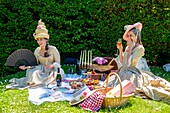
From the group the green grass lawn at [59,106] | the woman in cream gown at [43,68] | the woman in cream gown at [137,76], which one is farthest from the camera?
the woman in cream gown at [43,68]

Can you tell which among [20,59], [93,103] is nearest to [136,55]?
[93,103]

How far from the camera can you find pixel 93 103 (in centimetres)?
554

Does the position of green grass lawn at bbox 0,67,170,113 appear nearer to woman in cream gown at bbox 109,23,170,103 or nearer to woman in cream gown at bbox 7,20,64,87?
woman in cream gown at bbox 109,23,170,103

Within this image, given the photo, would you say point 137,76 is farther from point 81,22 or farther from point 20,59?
point 81,22

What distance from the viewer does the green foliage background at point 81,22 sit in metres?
9.29

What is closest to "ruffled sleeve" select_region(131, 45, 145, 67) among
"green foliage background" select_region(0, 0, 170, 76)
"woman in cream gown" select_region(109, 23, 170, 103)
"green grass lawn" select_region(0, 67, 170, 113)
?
"woman in cream gown" select_region(109, 23, 170, 103)

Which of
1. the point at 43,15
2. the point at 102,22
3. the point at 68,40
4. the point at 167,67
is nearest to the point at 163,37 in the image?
the point at 167,67

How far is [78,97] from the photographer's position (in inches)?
225

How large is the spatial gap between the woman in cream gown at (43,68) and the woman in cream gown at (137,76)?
4.17 ft

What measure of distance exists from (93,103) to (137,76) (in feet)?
4.82

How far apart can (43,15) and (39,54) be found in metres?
2.24

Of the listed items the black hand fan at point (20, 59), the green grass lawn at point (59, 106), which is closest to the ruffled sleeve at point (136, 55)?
the green grass lawn at point (59, 106)

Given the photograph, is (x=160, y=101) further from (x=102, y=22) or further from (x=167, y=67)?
(x=102, y=22)

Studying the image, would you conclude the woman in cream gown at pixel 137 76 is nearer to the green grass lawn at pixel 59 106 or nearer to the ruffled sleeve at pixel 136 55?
the ruffled sleeve at pixel 136 55
